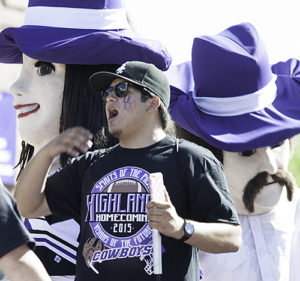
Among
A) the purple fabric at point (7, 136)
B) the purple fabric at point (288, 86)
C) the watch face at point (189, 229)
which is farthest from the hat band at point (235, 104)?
the purple fabric at point (7, 136)

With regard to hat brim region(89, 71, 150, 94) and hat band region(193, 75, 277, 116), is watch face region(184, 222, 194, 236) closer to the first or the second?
hat brim region(89, 71, 150, 94)

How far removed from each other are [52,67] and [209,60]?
3.35 ft

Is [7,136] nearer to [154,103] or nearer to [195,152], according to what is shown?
[154,103]

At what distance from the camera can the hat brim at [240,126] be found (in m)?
4.55

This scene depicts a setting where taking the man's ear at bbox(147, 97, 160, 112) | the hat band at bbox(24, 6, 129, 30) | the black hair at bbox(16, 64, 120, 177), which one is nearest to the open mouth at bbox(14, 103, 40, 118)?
the black hair at bbox(16, 64, 120, 177)

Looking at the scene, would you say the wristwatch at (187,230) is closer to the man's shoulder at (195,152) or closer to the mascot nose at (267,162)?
the man's shoulder at (195,152)

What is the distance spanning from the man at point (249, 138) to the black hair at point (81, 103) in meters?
0.71

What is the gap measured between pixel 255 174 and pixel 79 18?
1409 mm

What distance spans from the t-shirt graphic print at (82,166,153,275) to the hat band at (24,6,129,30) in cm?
120

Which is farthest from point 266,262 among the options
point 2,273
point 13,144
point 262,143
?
point 13,144

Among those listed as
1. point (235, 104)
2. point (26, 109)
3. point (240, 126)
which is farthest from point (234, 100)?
point (26, 109)

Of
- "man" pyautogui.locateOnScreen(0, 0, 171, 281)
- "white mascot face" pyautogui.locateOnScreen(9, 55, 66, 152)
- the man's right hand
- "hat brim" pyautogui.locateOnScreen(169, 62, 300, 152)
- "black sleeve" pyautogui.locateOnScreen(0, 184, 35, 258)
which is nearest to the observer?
"black sleeve" pyautogui.locateOnScreen(0, 184, 35, 258)

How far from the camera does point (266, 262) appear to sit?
4.68m

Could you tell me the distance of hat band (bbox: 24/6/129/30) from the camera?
4246mm
